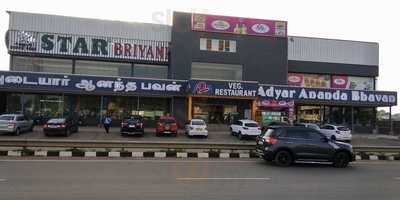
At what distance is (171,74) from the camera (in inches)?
1746

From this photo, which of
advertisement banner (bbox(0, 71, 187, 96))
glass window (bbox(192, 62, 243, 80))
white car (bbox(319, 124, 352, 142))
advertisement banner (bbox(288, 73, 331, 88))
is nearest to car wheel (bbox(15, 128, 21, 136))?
advertisement banner (bbox(0, 71, 187, 96))

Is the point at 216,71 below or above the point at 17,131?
above

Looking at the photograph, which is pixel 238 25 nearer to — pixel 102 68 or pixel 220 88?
pixel 220 88

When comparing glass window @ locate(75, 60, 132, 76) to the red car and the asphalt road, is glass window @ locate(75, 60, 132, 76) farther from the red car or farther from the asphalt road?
the asphalt road

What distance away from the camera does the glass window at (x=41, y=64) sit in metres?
43.5

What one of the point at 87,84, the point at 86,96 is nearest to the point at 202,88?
the point at 87,84

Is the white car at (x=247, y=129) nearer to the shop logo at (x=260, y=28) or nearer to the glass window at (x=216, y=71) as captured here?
the glass window at (x=216, y=71)

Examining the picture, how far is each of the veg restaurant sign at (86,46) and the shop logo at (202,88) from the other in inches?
279

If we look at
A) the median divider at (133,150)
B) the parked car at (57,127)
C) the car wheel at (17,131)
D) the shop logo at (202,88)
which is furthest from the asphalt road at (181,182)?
the shop logo at (202,88)

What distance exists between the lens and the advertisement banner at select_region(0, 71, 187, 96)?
38.5 m

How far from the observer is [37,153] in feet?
64.2

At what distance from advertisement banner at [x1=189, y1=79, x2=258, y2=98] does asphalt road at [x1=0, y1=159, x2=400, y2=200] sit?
77.5 feet

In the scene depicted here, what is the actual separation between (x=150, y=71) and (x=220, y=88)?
925 cm

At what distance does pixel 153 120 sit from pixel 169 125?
380 inches
